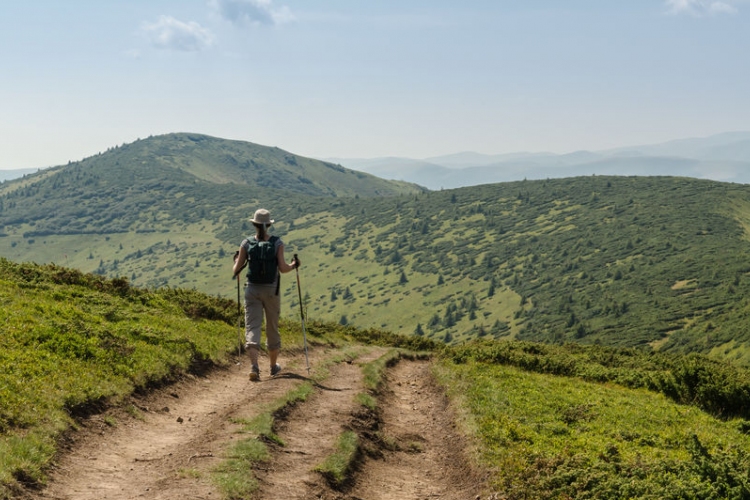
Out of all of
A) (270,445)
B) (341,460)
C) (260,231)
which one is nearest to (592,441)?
(341,460)

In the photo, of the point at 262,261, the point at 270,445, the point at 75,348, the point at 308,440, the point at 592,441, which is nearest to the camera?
the point at 270,445

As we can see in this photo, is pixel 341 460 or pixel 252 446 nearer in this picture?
pixel 252 446

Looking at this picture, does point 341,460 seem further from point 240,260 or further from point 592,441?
point 240,260

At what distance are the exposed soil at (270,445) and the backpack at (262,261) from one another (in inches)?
113

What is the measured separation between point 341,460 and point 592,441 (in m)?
6.22

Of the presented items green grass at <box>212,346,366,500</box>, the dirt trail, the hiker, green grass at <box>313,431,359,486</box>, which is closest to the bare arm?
the hiker

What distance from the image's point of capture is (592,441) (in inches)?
579

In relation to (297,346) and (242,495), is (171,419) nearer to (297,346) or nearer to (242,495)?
(242,495)

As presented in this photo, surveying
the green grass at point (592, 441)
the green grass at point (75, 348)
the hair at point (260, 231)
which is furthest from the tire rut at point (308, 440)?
the hair at point (260, 231)

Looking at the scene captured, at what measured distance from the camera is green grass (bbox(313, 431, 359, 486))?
A: 36.5ft

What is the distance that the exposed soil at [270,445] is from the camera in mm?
9844

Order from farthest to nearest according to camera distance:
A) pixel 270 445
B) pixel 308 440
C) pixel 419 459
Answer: pixel 419 459 < pixel 308 440 < pixel 270 445

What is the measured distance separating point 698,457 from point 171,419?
10623 millimetres

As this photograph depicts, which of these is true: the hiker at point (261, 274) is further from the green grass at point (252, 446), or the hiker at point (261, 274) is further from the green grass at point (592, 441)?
the green grass at point (592, 441)
